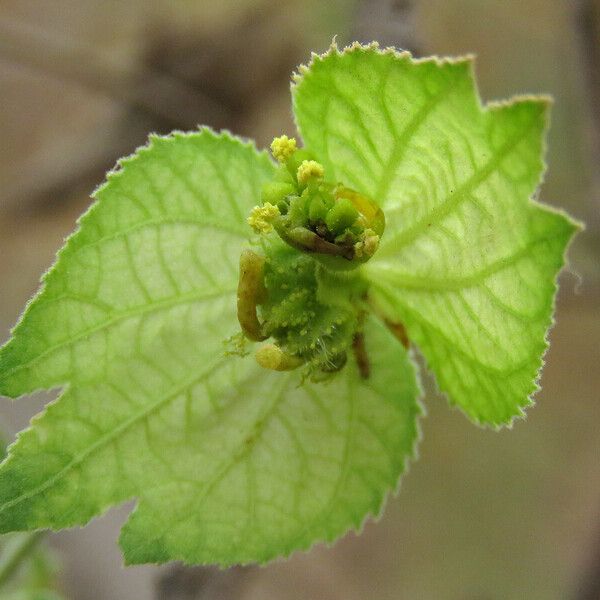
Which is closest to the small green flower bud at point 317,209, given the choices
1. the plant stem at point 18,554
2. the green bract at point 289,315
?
the green bract at point 289,315

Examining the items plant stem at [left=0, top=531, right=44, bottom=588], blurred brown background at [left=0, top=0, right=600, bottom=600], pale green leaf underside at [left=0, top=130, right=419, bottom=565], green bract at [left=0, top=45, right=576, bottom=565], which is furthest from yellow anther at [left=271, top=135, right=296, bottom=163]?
blurred brown background at [left=0, top=0, right=600, bottom=600]

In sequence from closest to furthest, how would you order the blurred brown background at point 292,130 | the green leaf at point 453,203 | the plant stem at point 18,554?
the green leaf at point 453,203 → the plant stem at point 18,554 → the blurred brown background at point 292,130

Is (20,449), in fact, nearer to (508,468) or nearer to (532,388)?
(532,388)

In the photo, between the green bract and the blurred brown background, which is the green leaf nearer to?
the green bract

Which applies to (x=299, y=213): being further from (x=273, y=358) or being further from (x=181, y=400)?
(x=181, y=400)

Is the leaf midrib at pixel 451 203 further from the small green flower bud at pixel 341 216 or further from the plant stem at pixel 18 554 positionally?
Result: the plant stem at pixel 18 554

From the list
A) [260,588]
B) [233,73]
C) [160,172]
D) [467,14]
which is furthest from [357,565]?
[160,172]
